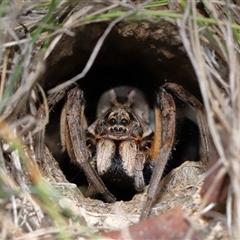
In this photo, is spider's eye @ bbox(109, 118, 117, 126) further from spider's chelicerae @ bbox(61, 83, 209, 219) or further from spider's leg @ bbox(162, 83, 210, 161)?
spider's leg @ bbox(162, 83, 210, 161)

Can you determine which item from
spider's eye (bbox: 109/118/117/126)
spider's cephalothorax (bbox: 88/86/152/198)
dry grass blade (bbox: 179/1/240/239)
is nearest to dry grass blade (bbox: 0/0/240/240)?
dry grass blade (bbox: 179/1/240/239)

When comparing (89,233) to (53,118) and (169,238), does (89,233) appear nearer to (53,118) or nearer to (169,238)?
(169,238)

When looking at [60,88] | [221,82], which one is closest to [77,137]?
[60,88]

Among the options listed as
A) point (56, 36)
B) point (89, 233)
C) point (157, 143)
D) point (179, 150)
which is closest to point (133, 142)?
point (157, 143)

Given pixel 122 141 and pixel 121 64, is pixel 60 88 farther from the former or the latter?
pixel 121 64

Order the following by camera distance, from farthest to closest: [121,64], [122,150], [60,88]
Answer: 1. [121,64]
2. [122,150]
3. [60,88]
